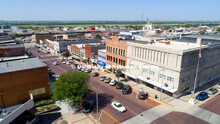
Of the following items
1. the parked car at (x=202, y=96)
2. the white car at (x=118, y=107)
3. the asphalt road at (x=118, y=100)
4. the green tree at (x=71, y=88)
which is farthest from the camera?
the parked car at (x=202, y=96)

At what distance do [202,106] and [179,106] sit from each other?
4.77 meters

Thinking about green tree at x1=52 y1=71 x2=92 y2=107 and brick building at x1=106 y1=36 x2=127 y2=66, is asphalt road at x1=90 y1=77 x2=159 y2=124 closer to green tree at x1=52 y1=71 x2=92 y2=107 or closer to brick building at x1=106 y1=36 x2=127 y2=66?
green tree at x1=52 y1=71 x2=92 y2=107

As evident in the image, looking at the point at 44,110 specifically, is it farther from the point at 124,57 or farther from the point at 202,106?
the point at 202,106

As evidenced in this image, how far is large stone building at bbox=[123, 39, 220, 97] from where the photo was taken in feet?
113

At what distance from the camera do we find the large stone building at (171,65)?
113 ft

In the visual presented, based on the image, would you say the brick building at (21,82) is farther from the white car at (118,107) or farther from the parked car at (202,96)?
the parked car at (202,96)

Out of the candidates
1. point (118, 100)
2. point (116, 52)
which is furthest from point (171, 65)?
point (116, 52)

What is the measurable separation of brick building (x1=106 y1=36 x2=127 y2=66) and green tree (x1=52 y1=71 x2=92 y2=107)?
2079cm

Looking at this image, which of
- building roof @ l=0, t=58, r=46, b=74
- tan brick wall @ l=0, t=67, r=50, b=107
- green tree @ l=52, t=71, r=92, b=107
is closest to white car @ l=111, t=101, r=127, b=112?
green tree @ l=52, t=71, r=92, b=107

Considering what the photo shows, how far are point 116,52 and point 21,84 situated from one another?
2944cm

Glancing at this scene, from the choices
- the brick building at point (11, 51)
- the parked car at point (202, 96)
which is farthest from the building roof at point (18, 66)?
the parked car at point (202, 96)

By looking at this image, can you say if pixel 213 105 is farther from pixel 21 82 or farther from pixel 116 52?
pixel 21 82

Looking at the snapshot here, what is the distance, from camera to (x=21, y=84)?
3077 cm

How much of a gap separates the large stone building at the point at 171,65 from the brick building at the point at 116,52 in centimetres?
225
